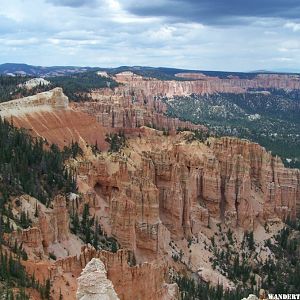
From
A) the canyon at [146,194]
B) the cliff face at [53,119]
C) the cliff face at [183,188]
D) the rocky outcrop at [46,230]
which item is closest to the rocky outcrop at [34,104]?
the cliff face at [53,119]

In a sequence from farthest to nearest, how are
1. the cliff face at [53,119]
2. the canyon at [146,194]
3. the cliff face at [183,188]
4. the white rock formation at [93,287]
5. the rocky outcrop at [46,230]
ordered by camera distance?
1. the cliff face at [53,119]
2. the cliff face at [183,188]
3. the canyon at [146,194]
4. the rocky outcrop at [46,230]
5. the white rock formation at [93,287]

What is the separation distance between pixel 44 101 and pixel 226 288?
33548mm

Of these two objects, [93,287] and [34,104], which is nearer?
[93,287]

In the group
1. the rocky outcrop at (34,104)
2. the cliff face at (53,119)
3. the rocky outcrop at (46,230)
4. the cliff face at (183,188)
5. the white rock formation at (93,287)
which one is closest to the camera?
the white rock formation at (93,287)

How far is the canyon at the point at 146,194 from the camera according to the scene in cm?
3281

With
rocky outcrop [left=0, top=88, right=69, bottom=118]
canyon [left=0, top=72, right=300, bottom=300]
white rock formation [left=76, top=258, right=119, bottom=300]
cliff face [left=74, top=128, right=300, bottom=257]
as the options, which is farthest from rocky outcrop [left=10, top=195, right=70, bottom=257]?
Answer: rocky outcrop [left=0, top=88, right=69, bottom=118]

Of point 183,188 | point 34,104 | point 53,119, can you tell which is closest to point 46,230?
point 183,188

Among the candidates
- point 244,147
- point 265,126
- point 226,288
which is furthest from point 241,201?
point 265,126

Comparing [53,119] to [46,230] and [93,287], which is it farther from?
[93,287]

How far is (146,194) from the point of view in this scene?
155 feet

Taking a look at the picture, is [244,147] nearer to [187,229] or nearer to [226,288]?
[187,229]

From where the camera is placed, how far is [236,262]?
2014 inches

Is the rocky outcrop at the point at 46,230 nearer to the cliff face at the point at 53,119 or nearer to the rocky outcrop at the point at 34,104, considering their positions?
the cliff face at the point at 53,119

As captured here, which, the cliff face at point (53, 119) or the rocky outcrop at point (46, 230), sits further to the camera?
the cliff face at point (53, 119)
